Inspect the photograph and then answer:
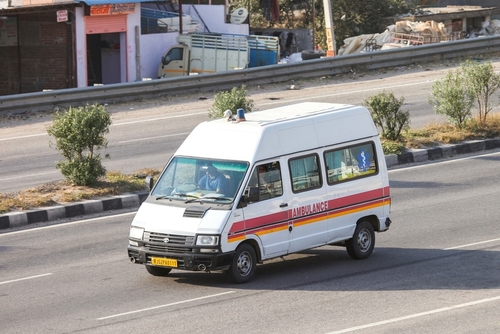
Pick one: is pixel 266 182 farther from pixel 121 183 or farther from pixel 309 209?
pixel 121 183

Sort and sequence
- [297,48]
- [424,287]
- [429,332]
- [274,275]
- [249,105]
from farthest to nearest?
1. [297,48]
2. [249,105]
3. [274,275]
4. [424,287]
5. [429,332]

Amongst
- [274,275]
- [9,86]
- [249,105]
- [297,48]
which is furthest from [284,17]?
[274,275]

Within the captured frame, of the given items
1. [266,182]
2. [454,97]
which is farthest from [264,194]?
[454,97]

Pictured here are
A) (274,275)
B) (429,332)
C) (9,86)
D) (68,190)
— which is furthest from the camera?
(9,86)

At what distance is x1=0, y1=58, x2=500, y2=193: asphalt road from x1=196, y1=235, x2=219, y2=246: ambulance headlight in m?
7.15

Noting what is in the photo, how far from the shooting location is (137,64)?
3531cm

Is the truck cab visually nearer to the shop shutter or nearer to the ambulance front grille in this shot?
the shop shutter

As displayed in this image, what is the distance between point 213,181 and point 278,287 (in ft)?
4.94

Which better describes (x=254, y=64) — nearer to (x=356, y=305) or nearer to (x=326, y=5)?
(x=326, y=5)

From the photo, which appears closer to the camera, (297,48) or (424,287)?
(424,287)

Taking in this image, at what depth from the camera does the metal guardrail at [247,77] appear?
945 inches

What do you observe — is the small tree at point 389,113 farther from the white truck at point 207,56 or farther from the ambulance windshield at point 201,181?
the white truck at point 207,56

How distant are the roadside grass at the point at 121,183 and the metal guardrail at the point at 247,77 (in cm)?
735

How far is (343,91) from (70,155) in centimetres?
1170
